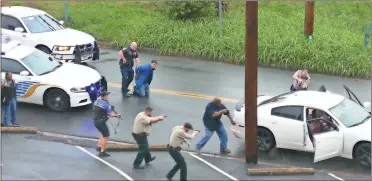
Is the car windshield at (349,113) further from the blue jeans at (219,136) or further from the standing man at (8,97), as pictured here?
the standing man at (8,97)

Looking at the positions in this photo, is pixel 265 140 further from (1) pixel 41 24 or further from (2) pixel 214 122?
(1) pixel 41 24

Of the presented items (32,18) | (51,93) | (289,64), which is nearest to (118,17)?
(32,18)

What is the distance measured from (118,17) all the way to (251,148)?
14.4m

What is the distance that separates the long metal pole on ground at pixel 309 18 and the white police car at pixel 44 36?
6944 mm

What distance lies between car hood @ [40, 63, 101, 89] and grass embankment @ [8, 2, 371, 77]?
571cm

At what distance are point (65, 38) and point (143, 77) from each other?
3784 millimetres

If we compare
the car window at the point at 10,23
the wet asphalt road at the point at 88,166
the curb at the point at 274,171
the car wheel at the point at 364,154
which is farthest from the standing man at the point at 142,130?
the car window at the point at 10,23

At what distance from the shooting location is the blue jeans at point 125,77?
61.6ft

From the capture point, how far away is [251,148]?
1457 cm

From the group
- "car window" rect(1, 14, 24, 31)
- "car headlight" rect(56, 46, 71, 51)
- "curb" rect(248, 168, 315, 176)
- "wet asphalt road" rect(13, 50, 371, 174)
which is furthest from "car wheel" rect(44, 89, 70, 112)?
"curb" rect(248, 168, 315, 176)

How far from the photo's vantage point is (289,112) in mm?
14992

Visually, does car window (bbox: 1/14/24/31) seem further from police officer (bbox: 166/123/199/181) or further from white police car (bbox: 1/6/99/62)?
police officer (bbox: 166/123/199/181)

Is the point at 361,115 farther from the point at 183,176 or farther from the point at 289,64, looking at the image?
the point at 289,64

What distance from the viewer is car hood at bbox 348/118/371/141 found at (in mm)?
14212
